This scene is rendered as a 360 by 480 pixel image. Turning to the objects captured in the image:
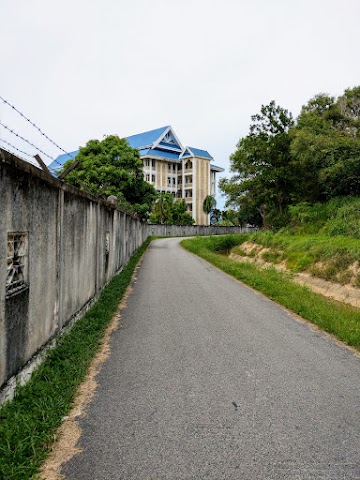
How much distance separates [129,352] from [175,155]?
61750mm

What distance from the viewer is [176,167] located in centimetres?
6669

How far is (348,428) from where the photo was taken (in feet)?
11.6

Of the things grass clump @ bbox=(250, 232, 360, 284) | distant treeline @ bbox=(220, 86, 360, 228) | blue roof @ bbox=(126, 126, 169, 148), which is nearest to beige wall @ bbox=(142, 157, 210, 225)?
blue roof @ bbox=(126, 126, 169, 148)

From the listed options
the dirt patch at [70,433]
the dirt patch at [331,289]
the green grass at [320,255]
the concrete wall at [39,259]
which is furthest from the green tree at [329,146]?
the dirt patch at [70,433]

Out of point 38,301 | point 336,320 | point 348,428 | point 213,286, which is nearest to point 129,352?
point 38,301

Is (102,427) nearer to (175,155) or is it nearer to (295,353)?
(295,353)

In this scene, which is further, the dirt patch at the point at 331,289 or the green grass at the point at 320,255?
the green grass at the point at 320,255

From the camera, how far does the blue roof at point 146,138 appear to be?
62.8m

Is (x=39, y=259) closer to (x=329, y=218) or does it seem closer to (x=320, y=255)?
(x=320, y=255)

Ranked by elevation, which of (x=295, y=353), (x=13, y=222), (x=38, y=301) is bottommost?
(x=295, y=353)

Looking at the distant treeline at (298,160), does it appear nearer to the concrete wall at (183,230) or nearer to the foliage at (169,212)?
the concrete wall at (183,230)

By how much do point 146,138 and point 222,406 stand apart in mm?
63328

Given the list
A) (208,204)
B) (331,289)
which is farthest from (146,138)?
(331,289)

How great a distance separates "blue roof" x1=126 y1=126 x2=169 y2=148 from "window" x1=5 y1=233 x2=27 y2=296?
59.8m
